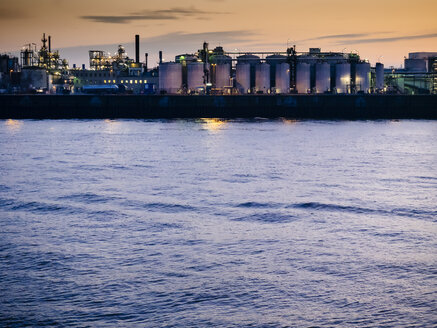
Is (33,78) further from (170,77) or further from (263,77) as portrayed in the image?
(263,77)

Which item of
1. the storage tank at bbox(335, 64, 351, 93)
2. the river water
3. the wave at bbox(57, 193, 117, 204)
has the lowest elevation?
the river water

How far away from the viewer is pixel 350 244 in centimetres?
2131

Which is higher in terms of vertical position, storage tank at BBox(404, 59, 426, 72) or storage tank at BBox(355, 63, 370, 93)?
storage tank at BBox(404, 59, 426, 72)

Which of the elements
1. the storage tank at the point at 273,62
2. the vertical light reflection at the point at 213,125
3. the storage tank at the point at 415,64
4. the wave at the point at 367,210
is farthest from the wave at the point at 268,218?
the storage tank at the point at 415,64

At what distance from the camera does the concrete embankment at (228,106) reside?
109188mm

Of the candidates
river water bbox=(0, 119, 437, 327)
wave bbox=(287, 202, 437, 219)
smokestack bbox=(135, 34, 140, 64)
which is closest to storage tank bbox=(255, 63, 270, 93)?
smokestack bbox=(135, 34, 140, 64)

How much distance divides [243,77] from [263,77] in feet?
12.9

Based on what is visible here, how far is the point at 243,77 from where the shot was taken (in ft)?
382

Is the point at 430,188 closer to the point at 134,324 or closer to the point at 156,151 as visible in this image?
the point at 134,324

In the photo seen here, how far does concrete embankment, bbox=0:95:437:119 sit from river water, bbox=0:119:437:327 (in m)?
66.1

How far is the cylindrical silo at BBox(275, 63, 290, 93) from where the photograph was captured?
382 feet

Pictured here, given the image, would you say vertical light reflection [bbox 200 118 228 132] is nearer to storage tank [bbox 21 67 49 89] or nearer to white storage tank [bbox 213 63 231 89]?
white storage tank [bbox 213 63 231 89]

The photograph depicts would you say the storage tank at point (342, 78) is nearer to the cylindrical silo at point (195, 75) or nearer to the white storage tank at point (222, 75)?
the white storage tank at point (222, 75)

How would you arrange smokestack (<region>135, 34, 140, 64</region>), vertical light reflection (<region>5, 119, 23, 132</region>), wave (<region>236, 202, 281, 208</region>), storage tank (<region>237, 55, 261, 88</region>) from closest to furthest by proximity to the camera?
wave (<region>236, 202, 281, 208</region>) < vertical light reflection (<region>5, 119, 23, 132</region>) < storage tank (<region>237, 55, 261, 88</region>) < smokestack (<region>135, 34, 140, 64</region>)
